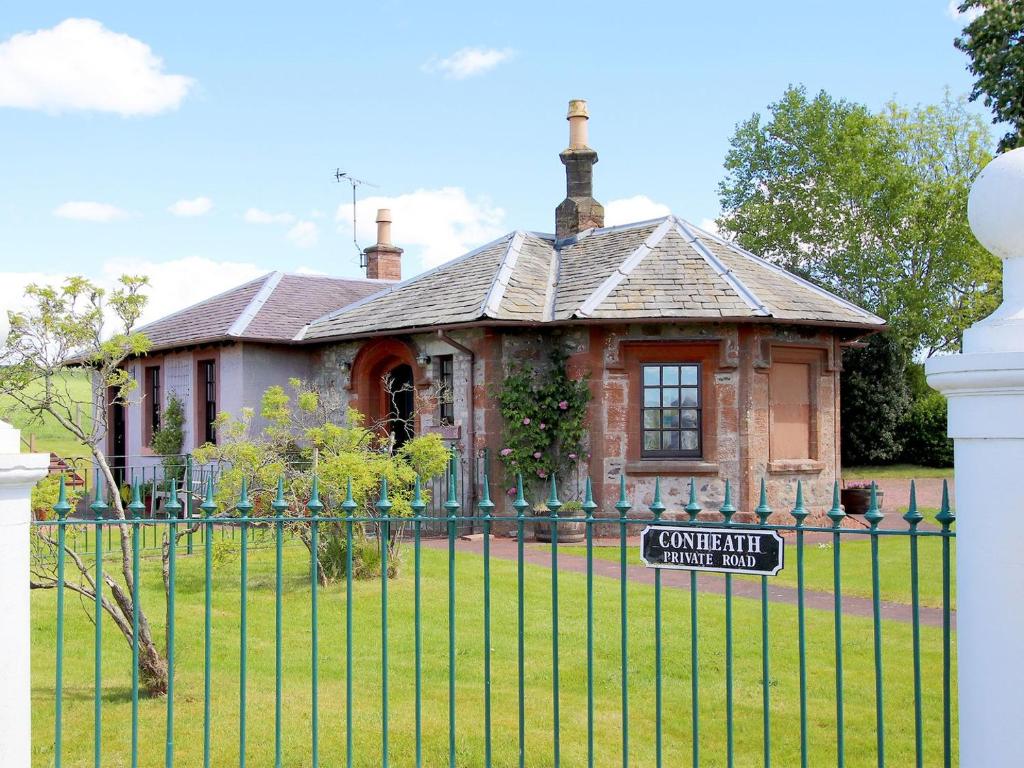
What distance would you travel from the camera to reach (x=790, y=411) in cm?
1617

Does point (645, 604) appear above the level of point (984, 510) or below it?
below

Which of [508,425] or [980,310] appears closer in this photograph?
[508,425]

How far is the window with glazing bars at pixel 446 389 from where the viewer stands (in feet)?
52.4

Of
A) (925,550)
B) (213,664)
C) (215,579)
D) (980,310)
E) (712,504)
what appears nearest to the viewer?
(213,664)

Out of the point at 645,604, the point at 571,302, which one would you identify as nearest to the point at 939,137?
the point at 571,302

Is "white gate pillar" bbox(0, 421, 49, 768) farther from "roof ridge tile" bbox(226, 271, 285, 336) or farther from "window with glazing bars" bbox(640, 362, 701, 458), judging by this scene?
"roof ridge tile" bbox(226, 271, 285, 336)

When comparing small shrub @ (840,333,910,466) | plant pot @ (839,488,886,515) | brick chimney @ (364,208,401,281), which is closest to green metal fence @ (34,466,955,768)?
plant pot @ (839,488,886,515)

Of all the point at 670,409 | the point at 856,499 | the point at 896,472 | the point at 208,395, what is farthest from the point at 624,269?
the point at 896,472

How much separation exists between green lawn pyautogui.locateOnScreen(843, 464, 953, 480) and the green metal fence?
15768 mm

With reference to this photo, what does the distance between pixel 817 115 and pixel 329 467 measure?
99.4 feet

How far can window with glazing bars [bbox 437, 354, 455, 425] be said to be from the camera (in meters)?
16.0

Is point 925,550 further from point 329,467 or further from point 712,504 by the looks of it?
point 329,467

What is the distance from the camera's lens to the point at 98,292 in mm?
7090

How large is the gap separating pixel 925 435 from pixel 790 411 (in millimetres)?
14812
